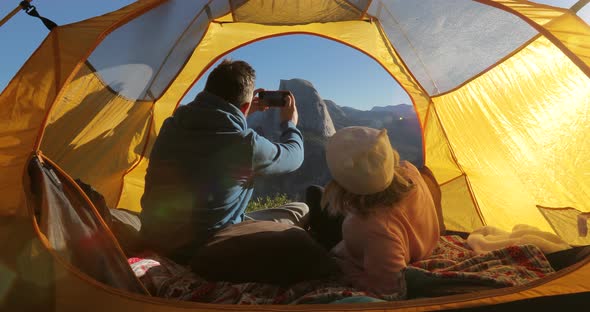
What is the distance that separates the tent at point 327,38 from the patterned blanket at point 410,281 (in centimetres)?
12

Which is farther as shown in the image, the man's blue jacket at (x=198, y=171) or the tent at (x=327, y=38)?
the man's blue jacket at (x=198, y=171)

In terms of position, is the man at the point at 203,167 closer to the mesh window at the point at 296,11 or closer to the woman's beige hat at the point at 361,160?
the woman's beige hat at the point at 361,160

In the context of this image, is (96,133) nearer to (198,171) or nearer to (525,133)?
(198,171)

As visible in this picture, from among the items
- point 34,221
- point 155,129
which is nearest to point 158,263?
point 34,221

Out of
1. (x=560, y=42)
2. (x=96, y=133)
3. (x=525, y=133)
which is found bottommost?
(x=525, y=133)

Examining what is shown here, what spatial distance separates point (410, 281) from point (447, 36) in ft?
5.04

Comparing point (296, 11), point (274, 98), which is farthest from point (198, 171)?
point (296, 11)

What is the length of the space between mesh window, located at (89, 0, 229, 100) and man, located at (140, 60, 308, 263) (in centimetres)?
45

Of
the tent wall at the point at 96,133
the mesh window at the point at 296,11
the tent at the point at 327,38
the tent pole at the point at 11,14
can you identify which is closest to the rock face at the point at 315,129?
the tent at the point at 327,38

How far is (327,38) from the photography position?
121 inches

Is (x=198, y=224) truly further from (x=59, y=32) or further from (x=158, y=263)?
(x=59, y=32)

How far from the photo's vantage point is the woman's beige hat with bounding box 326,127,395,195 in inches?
53.8

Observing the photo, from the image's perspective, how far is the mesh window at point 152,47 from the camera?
6.60ft

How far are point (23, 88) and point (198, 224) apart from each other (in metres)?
0.79
